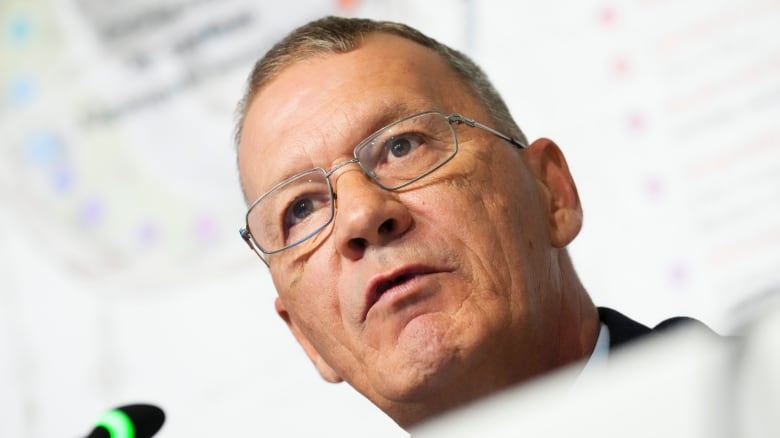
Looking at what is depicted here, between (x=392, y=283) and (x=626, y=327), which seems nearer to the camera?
(x=392, y=283)

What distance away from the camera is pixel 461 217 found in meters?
1.49

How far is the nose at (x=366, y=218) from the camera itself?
1.43 m

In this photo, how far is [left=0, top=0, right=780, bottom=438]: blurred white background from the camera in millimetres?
2314

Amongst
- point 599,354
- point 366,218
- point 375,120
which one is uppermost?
point 375,120

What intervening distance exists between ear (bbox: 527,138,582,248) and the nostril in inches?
13.3

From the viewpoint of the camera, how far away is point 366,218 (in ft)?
4.70

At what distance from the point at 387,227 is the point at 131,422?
471 millimetres

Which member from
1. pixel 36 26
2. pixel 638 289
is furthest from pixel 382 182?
pixel 36 26

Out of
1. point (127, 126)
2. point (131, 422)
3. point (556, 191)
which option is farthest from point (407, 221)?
point (127, 126)

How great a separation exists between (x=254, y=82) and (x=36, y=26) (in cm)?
128

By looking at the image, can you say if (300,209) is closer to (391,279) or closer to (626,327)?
(391,279)

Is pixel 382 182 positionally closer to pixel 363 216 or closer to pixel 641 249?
pixel 363 216

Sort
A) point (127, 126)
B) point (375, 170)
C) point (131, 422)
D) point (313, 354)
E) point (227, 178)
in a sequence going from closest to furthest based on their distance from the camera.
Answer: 1. point (131, 422)
2. point (375, 170)
3. point (313, 354)
4. point (227, 178)
5. point (127, 126)

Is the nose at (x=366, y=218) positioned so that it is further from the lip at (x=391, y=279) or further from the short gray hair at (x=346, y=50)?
the short gray hair at (x=346, y=50)
